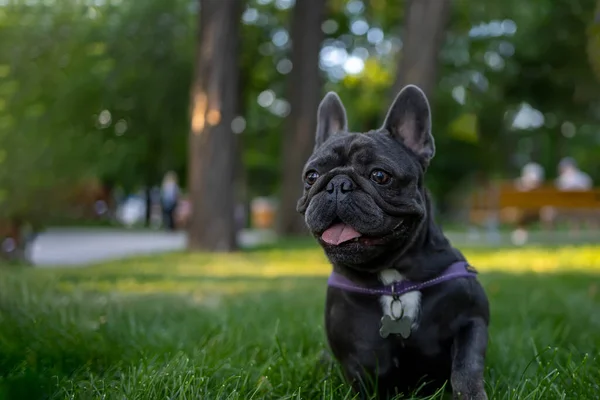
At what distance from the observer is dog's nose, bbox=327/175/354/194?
266cm

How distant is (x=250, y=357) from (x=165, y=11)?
2015 cm

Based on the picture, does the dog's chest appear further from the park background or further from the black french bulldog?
the park background

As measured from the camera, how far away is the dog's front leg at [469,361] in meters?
2.41

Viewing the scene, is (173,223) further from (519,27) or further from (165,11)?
(519,27)

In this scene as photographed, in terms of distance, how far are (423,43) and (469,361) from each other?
8160 millimetres

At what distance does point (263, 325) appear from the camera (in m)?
4.42

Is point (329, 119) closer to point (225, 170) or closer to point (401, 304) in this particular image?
point (401, 304)

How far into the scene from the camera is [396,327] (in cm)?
261

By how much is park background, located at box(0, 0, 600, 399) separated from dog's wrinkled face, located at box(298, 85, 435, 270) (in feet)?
1.95

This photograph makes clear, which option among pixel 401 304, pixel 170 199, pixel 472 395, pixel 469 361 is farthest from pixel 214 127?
pixel 170 199

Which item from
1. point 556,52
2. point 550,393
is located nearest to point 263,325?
point 550,393

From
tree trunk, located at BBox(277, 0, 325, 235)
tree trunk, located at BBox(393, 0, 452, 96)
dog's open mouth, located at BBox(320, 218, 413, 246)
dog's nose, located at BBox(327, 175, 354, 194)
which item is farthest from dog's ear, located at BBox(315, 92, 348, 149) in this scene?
tree trunk, located at BBox(277, 0, 325, 235)

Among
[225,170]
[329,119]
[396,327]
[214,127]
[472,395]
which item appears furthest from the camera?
[225,170]

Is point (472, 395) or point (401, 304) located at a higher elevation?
point (401, 304)
